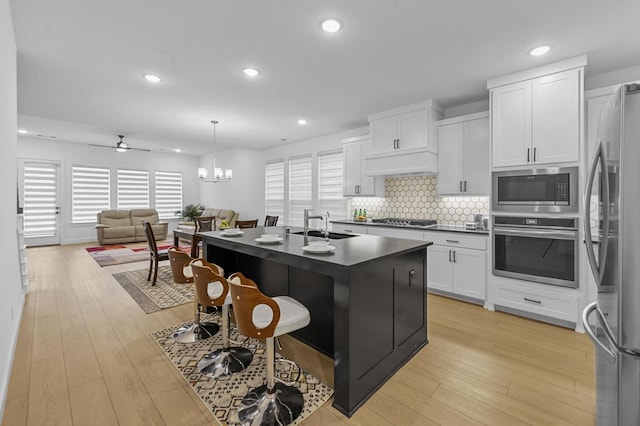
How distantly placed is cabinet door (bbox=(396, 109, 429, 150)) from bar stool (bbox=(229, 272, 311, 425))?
134 inches

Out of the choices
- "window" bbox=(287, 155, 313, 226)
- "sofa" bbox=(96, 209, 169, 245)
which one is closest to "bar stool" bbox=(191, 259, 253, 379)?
"window" bbox=(287, 155, 313, 226)

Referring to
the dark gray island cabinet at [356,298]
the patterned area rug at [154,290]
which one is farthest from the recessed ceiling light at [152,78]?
the patterned area rug at [154,290]

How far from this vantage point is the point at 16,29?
8.57 ft

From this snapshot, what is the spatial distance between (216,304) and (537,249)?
3376 millimetres

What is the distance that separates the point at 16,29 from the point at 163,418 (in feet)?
11.5

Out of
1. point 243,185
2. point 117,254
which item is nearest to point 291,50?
point 243,185

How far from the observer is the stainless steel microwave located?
306 centimetres

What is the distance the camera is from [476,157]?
4004 mm

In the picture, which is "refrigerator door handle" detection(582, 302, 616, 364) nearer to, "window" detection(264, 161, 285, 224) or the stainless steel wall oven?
the stainless steel wall oven

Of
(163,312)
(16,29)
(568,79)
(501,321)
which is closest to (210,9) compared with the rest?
(16,29)

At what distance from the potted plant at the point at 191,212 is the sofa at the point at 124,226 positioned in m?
0.96

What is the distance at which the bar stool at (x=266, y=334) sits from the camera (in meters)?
1.71

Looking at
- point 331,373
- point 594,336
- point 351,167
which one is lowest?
point 331,373

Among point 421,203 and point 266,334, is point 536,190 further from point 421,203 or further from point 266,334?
point 266,334
